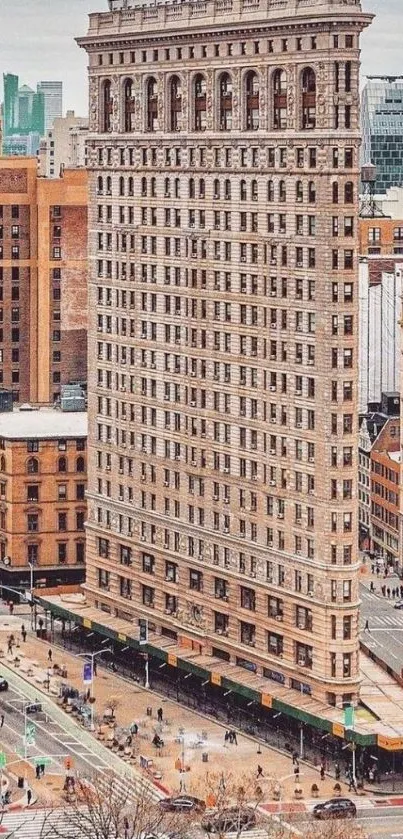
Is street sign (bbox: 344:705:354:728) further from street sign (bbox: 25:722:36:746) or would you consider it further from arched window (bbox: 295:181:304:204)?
arched window (bbox: 295:181:304:204)

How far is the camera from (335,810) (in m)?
178

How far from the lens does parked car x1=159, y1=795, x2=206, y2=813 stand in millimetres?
176250

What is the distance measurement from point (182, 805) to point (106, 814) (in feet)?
40.1

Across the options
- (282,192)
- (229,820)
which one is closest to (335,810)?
(229,820)

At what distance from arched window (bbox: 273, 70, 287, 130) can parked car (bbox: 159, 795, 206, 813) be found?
5604 cm

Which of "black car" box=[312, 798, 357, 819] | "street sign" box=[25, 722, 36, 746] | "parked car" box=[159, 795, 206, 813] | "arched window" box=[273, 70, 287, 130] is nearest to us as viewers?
"parked car" box=[159, 795, 206, 813]

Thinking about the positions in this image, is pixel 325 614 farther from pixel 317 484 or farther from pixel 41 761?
pixel 41 761

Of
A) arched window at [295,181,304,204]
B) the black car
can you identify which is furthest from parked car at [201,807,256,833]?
arched window at [295,181,304,204]

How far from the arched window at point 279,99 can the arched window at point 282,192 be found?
4717mm

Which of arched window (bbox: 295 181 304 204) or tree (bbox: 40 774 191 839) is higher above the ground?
arched window (bbox: 295 181 304 204)

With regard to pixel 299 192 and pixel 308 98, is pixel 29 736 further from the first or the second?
pixel 308 98

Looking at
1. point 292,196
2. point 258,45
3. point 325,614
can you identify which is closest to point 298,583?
point 325,614

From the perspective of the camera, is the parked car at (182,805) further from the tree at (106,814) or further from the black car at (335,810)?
the black car at (335,810)

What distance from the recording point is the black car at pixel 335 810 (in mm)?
177375
